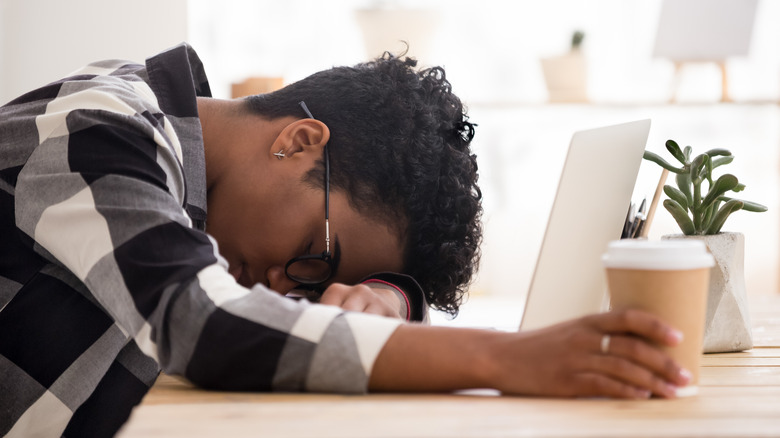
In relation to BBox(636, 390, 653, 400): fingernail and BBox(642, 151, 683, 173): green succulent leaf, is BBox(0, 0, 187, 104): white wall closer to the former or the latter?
BBox(642, 151, 683, 173): green succulent leaf

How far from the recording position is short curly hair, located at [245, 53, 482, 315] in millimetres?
1131

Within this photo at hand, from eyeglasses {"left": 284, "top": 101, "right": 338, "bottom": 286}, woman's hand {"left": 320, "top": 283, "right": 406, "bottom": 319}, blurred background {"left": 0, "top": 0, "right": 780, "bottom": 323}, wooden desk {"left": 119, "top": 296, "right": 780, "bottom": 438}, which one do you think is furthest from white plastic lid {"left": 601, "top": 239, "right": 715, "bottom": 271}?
blurred background {"left": 0, "top": 0, "right": 780, "bottom": 323}

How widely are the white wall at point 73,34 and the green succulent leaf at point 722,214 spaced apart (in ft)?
8.30

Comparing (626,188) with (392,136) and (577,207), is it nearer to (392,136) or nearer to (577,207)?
(577,207)

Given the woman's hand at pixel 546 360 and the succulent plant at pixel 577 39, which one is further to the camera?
the succulent plant at pixel 577 39

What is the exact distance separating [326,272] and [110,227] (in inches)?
16.5

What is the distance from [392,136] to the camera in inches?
45.8

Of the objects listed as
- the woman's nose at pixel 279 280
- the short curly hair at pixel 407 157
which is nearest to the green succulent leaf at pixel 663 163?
the short curly hair at pixel 407 157

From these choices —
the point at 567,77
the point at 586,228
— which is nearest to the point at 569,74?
the point at 567,77

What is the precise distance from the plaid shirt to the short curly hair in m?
0.20

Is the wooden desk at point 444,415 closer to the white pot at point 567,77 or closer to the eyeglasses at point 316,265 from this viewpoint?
the eyeglasses at point 316,265


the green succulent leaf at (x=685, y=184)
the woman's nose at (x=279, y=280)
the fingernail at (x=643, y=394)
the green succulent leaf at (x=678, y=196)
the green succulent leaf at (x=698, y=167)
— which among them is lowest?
the woman's nose at (x=279, y=280)

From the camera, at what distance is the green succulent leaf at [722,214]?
97 cm

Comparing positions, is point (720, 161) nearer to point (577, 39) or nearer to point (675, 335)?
point (675, 335)
